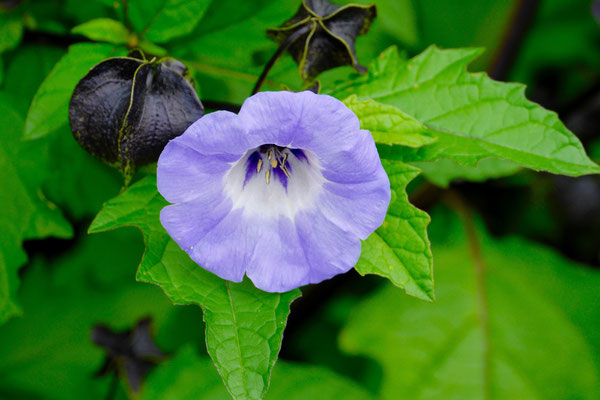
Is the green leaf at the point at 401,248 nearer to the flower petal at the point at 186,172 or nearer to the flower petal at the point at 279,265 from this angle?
the flower petal at the point at 279,265

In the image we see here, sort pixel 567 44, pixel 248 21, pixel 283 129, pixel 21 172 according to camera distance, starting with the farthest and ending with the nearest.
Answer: pixel 567 44, pixel 248 21, pixel 21 172, pixel 283 129

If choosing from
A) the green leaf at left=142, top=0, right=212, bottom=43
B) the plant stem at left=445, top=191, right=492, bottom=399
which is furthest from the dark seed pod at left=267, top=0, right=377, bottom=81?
the plant stem at left=445, top=191, right=492, bottom=399

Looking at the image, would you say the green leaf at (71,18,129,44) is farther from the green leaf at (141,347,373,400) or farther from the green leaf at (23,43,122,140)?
the green leaf at (141,347,373,400)

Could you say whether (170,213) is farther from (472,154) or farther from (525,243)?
(525,243)

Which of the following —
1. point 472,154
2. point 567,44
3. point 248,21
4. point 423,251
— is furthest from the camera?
point 567,44

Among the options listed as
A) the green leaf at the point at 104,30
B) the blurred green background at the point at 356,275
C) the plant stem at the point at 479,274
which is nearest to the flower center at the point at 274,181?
the blurred green background at the point at 356,275

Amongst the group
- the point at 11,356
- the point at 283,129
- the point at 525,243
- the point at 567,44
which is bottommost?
the point at 11,356

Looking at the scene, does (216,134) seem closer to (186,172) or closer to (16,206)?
(186,172)

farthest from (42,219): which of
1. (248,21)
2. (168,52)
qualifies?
(248,21)

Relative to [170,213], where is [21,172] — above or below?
below
